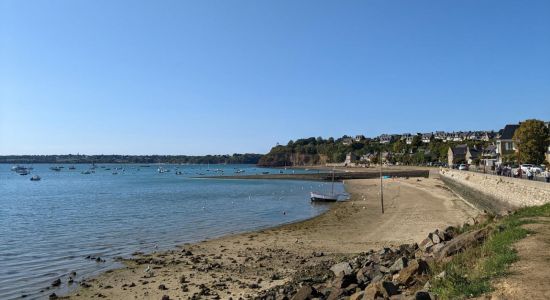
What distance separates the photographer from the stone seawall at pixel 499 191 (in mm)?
28294

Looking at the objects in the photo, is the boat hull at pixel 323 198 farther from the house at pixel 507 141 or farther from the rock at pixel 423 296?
the rock at pixel 423 296

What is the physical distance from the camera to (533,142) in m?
62.3

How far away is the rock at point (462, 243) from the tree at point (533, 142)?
186ft

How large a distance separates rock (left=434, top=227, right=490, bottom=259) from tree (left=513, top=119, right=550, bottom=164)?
56595 millimetres

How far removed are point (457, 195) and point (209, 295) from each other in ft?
A: 153

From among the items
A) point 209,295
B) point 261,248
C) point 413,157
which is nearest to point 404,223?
point 261,248

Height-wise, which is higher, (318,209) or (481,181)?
(481,181)

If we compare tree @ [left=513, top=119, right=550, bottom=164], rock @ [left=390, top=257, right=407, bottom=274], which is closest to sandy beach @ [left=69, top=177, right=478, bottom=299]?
rock @ [left=390, top=257, right=407, bottom=274]

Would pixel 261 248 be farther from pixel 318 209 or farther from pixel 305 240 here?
pixel 318 209

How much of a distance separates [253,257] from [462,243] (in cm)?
1237

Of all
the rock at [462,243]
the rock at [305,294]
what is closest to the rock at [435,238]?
the rock at [462,243]

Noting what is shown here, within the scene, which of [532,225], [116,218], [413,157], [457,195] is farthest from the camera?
[413,157]

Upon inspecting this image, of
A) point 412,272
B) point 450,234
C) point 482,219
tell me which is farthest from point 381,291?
point 482,219

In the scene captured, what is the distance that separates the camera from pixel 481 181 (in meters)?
47.2
